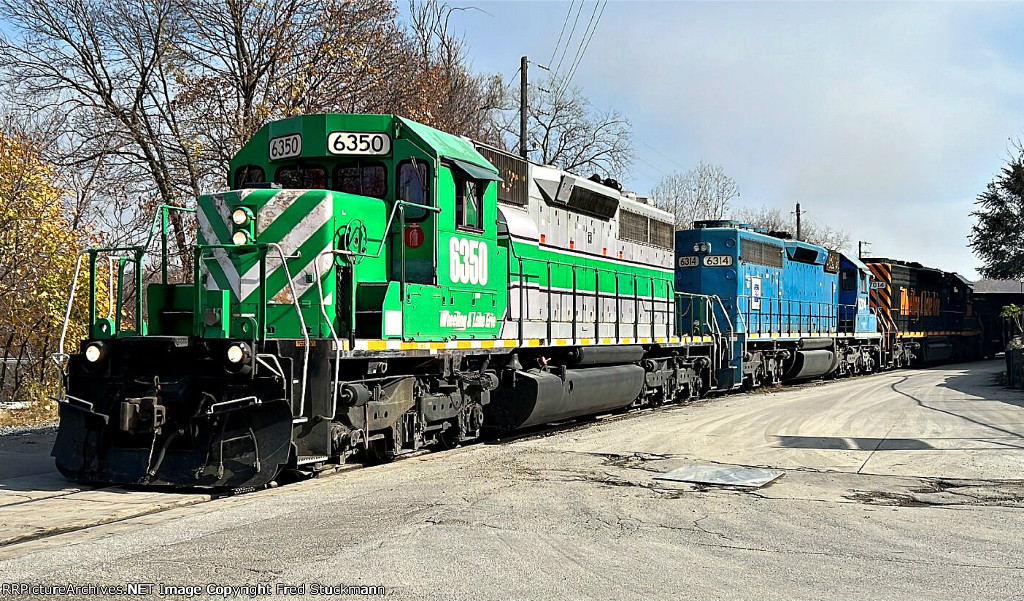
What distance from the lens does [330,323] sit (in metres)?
8.44

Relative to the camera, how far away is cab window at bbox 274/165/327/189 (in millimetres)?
9773

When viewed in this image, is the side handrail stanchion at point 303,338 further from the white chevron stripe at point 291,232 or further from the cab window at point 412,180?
the cab window at point 412,180

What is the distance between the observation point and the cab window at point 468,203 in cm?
1031

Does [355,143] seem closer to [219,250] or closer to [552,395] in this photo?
[219,250]

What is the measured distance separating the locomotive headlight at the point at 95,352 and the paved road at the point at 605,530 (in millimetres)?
1877

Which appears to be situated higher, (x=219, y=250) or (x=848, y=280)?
(x=848, y=280)

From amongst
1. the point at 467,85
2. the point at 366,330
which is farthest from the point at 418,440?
the point at 467,85

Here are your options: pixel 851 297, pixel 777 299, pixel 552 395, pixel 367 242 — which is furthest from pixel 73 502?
pixel 851 297

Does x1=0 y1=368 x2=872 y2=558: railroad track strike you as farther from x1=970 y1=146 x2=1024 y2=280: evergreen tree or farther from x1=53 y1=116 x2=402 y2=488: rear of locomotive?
x1=970 y1=146 x2=1024 y2=280: evergreen tree

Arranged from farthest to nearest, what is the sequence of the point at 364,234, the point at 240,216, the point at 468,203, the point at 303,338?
the point at 468,203 → the point at 364,234 → the point at 240,216 → the point at 303,338

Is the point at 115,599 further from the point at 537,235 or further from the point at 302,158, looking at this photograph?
the point at 537,235

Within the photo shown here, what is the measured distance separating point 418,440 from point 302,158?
3.28 m

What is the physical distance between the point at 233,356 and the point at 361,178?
266 cm

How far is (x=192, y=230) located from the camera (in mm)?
20219
